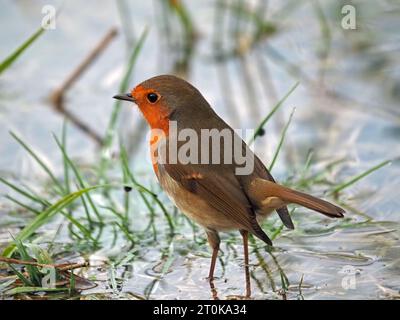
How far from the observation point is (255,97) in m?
6.82

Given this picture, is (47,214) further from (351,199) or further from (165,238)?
(351,199)

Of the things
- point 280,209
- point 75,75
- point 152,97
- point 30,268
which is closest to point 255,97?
point 75,75

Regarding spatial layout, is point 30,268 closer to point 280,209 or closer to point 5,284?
point 5,284

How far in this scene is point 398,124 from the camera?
20.0 ft

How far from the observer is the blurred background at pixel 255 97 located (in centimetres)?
433

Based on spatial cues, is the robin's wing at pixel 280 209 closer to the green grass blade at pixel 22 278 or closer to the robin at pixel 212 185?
the robin at pixel 212 185

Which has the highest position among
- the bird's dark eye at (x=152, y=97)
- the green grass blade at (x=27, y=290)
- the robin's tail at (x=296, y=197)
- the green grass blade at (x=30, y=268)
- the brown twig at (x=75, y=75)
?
the brown twig at (x=75, y=75)

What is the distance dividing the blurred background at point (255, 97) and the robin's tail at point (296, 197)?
377mm

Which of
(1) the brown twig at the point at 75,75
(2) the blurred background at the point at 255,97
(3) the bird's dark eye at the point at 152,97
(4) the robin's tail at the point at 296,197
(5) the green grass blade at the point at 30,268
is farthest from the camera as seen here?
(1) the brown twig at the point at 75,75

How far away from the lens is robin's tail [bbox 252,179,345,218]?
3803mm

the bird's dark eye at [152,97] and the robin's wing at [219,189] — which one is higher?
the bird's dark eye at [152,97]

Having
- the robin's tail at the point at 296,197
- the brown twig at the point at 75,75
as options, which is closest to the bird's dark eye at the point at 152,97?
the robin's tail at the point at 296,197

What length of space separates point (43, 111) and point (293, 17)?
8.18 ft

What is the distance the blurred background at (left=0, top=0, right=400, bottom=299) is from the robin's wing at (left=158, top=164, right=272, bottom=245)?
347 mm
